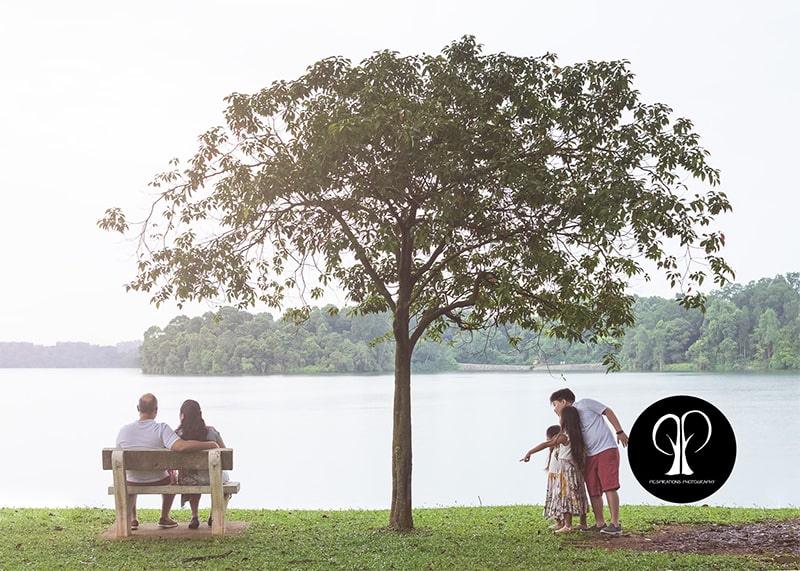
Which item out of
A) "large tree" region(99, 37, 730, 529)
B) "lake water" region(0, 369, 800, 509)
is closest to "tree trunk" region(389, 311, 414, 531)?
"large tree" region(99, 37, 730, 529)

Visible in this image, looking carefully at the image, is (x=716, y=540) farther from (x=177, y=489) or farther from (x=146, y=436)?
(x=146, y=436)

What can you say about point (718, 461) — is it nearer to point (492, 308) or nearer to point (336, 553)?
point (492, 308)

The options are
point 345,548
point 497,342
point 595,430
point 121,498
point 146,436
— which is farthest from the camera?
point 497,342

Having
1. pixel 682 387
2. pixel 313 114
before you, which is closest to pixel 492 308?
pixel 313 114

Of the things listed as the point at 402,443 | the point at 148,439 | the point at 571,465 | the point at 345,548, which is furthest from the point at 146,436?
the point at 571,465

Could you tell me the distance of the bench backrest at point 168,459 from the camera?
9305 millimetres

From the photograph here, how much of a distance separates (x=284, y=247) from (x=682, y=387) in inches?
2118

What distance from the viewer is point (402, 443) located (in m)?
10.6

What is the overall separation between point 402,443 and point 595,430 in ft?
6.96

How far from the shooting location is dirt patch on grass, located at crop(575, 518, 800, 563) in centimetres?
934

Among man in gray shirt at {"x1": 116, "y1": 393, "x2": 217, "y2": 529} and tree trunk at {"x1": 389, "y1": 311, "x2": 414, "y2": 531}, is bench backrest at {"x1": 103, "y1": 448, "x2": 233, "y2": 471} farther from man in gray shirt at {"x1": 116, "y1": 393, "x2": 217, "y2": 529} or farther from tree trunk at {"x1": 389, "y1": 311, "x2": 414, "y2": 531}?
tree trunk at {"x1": 389, "y1": 311, "x2": 414, "y2": 531}

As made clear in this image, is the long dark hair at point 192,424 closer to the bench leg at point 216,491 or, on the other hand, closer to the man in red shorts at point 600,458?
the bench leg at point 216,491

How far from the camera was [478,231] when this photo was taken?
10289 mm

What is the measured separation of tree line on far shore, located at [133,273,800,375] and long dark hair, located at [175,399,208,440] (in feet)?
101
